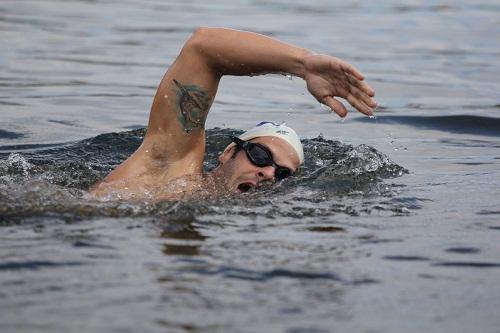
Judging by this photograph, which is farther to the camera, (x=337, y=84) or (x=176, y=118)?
(x=176, y=118)

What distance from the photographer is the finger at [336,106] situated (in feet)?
19.6

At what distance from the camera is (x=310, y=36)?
52.2 ft

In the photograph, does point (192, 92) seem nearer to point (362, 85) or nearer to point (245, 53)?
point (245, 53)

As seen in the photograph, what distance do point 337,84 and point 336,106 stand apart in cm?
12

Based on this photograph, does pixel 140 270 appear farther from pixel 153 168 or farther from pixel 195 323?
pixel 153 168

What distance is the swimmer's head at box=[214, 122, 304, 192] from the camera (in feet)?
22.6

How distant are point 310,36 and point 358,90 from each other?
10.1 metres

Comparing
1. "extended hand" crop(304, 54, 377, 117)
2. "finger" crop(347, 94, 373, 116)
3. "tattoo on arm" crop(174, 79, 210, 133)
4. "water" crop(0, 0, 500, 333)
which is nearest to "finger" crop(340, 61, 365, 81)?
"extended hand" crop(304, 54, 377, 117)

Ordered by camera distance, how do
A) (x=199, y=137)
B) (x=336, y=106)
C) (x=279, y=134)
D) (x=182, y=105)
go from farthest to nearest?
1. (x=279, y=134)
2. (x=199, y=137)
3. (x=182, y=105)
4. (x=336, y=106)

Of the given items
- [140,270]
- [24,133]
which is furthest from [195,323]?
[24,133]

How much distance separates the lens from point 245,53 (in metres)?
6.46

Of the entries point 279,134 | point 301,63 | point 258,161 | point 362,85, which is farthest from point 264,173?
point 362,85

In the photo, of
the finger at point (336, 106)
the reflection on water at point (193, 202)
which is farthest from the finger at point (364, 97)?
the reflection on water at point (193, 202)

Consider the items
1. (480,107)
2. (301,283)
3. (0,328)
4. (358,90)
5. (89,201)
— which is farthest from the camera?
(480,107)
